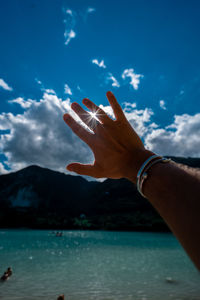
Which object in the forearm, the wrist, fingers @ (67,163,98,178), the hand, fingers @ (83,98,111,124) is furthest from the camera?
fingers @ (67,163,98,178)

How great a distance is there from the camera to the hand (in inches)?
59.3

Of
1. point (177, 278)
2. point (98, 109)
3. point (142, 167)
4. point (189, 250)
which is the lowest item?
point (177, 278)

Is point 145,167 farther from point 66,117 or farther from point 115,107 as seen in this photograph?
point 66,117

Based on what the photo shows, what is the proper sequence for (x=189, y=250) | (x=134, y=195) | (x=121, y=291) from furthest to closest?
(x=134, y=195), (x=121, y=291), (x=189, y=250)

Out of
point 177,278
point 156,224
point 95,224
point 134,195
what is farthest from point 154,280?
point 134,195

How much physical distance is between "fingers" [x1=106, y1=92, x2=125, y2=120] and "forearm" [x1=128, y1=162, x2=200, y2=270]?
676 mm

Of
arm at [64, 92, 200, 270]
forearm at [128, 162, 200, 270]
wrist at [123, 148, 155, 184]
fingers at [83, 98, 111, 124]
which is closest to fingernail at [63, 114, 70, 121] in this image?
arm at [64, 92, 200, 270]

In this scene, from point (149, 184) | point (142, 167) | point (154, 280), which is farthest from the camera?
point (154, 280)

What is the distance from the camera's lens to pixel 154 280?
16.0m

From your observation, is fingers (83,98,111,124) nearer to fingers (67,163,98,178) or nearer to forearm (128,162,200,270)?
fingers (67,163,98,178)

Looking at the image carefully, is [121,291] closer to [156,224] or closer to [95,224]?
[156,224]

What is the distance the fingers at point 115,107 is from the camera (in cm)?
174

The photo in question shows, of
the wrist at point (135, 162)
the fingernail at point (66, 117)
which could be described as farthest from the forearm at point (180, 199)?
the fingernail at point (66, 117)

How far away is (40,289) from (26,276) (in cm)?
479
